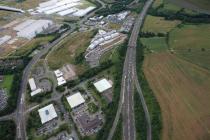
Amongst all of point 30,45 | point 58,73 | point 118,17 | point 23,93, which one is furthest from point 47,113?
point 118,17

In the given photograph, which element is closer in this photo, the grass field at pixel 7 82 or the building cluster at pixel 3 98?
the building cluster at pixel 3 98

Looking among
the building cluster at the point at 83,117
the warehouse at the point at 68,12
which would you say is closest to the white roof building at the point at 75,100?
the building cluster at the point at 83,117

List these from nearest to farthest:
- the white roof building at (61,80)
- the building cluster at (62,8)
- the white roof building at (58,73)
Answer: the white roof building at (61,80) → the white roof building at (58,73) → the building cluster at (62,8)

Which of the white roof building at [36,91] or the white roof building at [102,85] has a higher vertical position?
the white roof building at [102,85]

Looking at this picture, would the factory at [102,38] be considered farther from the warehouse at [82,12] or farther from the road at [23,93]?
the warehouse at [82,12]

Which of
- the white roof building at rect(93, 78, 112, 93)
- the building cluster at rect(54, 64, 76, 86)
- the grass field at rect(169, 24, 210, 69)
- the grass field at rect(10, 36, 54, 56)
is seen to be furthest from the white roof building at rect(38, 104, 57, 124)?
the grass field at rect(169, 24, 210, 69)

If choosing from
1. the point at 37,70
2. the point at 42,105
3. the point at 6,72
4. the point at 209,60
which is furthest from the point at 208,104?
the point at 6,72

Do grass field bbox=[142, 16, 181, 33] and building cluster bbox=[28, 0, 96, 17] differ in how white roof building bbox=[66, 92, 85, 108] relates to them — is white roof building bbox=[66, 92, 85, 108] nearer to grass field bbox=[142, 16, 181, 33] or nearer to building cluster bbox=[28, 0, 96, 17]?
grass field bbox=[142, 16, 181, 33]
